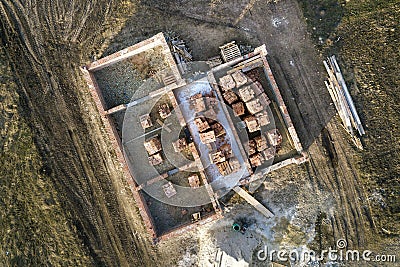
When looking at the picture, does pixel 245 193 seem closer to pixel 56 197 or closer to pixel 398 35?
pixel 56 197

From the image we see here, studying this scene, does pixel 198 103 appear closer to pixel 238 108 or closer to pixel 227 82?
pixel 227 82

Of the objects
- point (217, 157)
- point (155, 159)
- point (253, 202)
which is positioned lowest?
point (253, 202)

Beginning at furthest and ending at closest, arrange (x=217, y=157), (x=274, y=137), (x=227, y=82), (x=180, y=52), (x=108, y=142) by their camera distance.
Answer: (x=108, y=142), (x=180, y=52), (x=274, y=137), (x=217, y=157), (x=227, y=82)

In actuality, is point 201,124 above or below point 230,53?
below

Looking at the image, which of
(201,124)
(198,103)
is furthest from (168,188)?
(198,103)

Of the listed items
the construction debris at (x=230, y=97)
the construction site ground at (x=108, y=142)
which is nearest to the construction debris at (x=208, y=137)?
the construction debris at (x=230, y=97)

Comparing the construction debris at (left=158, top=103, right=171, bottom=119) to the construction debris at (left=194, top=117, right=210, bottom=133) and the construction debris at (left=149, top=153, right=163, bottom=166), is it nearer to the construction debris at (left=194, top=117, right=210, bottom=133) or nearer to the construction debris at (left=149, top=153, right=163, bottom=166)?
the construction debris at (left=194, top=117, right=210, bottom=133)

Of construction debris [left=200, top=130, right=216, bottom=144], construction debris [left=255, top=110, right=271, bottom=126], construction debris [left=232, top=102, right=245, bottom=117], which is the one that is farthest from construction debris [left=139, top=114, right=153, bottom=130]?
construction debris [left=255, top=110, right=271, bottom=126]

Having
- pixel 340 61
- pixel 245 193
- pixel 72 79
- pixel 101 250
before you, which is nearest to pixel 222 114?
pixel 245 193
